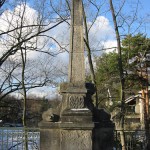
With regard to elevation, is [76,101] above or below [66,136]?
above

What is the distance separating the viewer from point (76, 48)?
781cm

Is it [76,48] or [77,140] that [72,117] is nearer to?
[77,140]

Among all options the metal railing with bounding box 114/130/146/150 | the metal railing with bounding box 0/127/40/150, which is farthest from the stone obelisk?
the metal railing with bounding box 114/130/146/150

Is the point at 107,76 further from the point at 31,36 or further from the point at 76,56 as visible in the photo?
the point at 76,56

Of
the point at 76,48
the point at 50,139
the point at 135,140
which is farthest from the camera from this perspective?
the point at 135,140

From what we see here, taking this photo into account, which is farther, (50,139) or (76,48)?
(76,48)

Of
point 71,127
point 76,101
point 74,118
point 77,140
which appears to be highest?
point 76,101

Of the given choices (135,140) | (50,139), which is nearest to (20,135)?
(135,140)

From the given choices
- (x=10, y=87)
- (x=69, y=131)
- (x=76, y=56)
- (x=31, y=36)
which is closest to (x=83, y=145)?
(x=69, y=131)

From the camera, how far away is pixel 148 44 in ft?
67.5

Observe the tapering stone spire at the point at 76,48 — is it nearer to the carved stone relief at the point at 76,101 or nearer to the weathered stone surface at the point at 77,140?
the carved stone relief at the point at 76,101

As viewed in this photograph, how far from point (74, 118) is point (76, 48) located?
1.70 metres

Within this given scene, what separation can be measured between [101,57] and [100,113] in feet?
55.0

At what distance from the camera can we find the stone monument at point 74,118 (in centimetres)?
704
